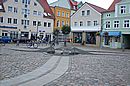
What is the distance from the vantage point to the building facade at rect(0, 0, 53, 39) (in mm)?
49781

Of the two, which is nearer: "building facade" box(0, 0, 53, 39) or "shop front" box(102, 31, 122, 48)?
"shop front" box(102, 31, 122, 48)

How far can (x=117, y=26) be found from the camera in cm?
4353

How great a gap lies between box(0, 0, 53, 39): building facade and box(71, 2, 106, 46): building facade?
8.45 m

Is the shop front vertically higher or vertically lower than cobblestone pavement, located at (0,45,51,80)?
higher

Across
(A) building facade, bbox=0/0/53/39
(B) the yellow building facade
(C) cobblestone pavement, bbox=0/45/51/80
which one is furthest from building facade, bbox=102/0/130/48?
(C) cobblestone pavement, bbox=0/45/51/80

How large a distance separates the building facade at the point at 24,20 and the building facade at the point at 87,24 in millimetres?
8449

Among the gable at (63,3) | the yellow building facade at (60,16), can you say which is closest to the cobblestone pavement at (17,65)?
the yellow building facade at (60,16)

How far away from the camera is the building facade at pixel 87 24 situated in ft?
158

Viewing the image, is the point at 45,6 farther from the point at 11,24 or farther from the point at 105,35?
the point at 105,35

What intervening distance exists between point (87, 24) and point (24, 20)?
1528 cm

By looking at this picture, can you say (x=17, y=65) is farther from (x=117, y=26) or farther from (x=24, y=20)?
(x=24, y=20)

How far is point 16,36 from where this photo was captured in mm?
51625

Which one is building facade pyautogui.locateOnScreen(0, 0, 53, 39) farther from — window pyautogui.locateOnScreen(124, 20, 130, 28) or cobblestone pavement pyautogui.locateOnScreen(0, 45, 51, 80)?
cobblestone pavement pyautogui.locateOnScreen(0, 45, 51, 80)

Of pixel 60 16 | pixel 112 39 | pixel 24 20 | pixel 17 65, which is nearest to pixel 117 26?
pixel 112 39
